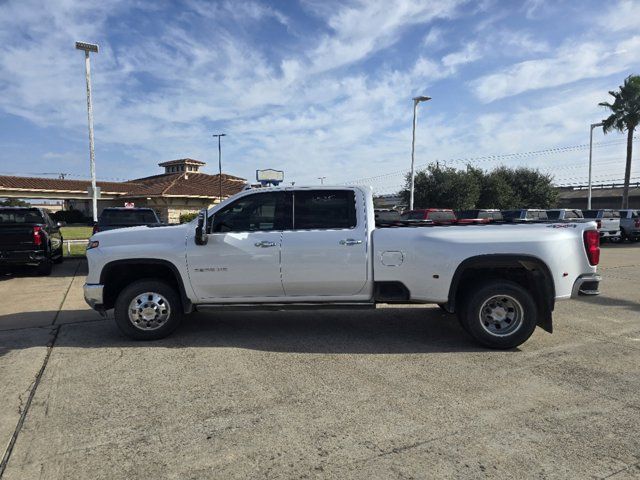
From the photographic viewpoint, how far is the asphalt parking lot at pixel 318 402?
307 centimetres

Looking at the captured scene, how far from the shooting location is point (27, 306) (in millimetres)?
8117

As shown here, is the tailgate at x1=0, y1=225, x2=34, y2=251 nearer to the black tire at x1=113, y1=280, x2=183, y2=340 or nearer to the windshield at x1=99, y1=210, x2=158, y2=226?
the windshield at x1=99, y1=210, x2=158, y2=226

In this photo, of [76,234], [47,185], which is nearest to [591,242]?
[76,234]

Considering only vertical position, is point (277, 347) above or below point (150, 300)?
below

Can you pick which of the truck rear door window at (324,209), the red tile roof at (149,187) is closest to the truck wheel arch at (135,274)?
the truck rear door window at (324,209)

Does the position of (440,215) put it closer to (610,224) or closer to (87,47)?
(610,224)

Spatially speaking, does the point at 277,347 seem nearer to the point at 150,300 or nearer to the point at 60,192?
the point at 150,300

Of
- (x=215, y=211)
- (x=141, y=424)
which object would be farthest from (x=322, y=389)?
(x=215, y=211)

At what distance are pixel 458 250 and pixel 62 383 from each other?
424 centimetres

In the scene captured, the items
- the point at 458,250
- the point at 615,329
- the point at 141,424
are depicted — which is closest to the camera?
the point at 141,424

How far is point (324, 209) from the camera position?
567 cm

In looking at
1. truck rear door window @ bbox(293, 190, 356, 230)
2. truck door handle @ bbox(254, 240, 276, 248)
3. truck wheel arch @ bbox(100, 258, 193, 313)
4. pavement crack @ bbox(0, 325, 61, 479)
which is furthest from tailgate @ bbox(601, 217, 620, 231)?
pavement crack @ bbox(0, 325, 61, 479)

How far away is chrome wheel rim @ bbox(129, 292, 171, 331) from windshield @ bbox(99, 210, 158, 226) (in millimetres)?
7453

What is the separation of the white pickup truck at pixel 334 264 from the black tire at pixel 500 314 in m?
0.01
